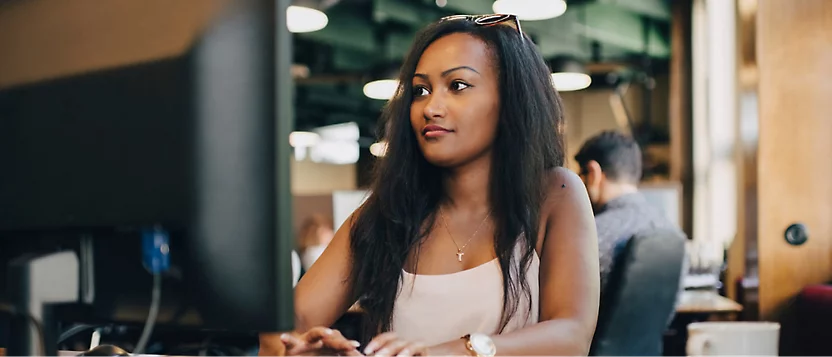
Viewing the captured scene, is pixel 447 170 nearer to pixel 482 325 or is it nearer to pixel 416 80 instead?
pixel 416 80

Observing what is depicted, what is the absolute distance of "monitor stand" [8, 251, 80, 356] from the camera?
0.88 meters

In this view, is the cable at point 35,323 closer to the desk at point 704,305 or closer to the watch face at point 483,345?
the watch face at point 483,345

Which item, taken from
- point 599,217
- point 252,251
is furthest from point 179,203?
point 599,217

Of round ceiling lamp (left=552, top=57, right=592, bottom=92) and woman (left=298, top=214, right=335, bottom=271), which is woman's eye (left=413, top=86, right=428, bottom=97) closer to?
woman (left=298, top=214, right=335, bottom=271)

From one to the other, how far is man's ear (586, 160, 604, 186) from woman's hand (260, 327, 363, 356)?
2028mm

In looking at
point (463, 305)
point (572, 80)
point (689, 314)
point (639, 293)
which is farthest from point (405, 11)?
point (463, 305)

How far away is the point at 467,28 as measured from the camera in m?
1.37

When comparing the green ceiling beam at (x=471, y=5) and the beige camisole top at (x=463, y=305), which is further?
the green ceiling beam at (x=471, y=5)

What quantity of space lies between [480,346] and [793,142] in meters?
2.02

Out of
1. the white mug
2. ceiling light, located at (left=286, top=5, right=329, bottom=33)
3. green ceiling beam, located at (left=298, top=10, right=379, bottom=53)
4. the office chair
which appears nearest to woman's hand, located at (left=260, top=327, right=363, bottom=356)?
the white mug

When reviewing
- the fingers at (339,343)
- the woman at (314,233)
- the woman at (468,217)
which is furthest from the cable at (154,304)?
the woman at (314,233)

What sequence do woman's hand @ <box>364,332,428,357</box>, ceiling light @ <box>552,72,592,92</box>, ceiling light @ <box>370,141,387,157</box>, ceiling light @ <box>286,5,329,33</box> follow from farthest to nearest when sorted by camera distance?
ceiling light @ <box>552,72,592,92</box>
ceiling light @ <box>286,5,329,33</box>
ceiling light @ <box>370,141,387,157</box>
woman's hand @ <box>364,332,428,357</box>

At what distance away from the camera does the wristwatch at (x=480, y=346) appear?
40.9 inches

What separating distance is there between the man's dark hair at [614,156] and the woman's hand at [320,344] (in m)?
2.12
